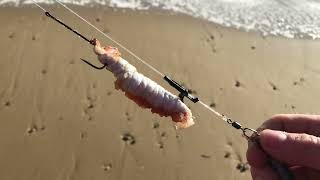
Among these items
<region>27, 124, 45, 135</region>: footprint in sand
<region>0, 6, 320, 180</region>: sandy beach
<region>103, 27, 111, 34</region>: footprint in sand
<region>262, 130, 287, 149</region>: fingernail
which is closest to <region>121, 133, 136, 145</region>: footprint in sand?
<region>0, 6, 320, 180</region>: sandy beach

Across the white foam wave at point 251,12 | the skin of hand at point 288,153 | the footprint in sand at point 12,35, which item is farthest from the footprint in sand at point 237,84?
the skin of hand at point 288,153

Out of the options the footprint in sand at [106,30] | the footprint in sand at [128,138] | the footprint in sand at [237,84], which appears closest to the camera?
the footprint in sand at [128,138]

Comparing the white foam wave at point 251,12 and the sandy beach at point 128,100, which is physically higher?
the white foam wave at point 251,12

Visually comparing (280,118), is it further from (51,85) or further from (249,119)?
(51,85)

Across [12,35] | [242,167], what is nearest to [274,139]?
[242,167]

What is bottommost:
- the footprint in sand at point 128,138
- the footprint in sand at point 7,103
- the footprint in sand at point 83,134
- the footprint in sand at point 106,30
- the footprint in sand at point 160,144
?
the footprint in sand at point 7,103

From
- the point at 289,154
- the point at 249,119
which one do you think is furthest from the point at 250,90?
the point at 289,154

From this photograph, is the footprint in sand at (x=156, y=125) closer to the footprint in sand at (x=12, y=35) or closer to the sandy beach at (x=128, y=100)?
the sandy beach at (x=128, y=100)

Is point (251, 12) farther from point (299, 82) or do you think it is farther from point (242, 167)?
point (242, 167)
